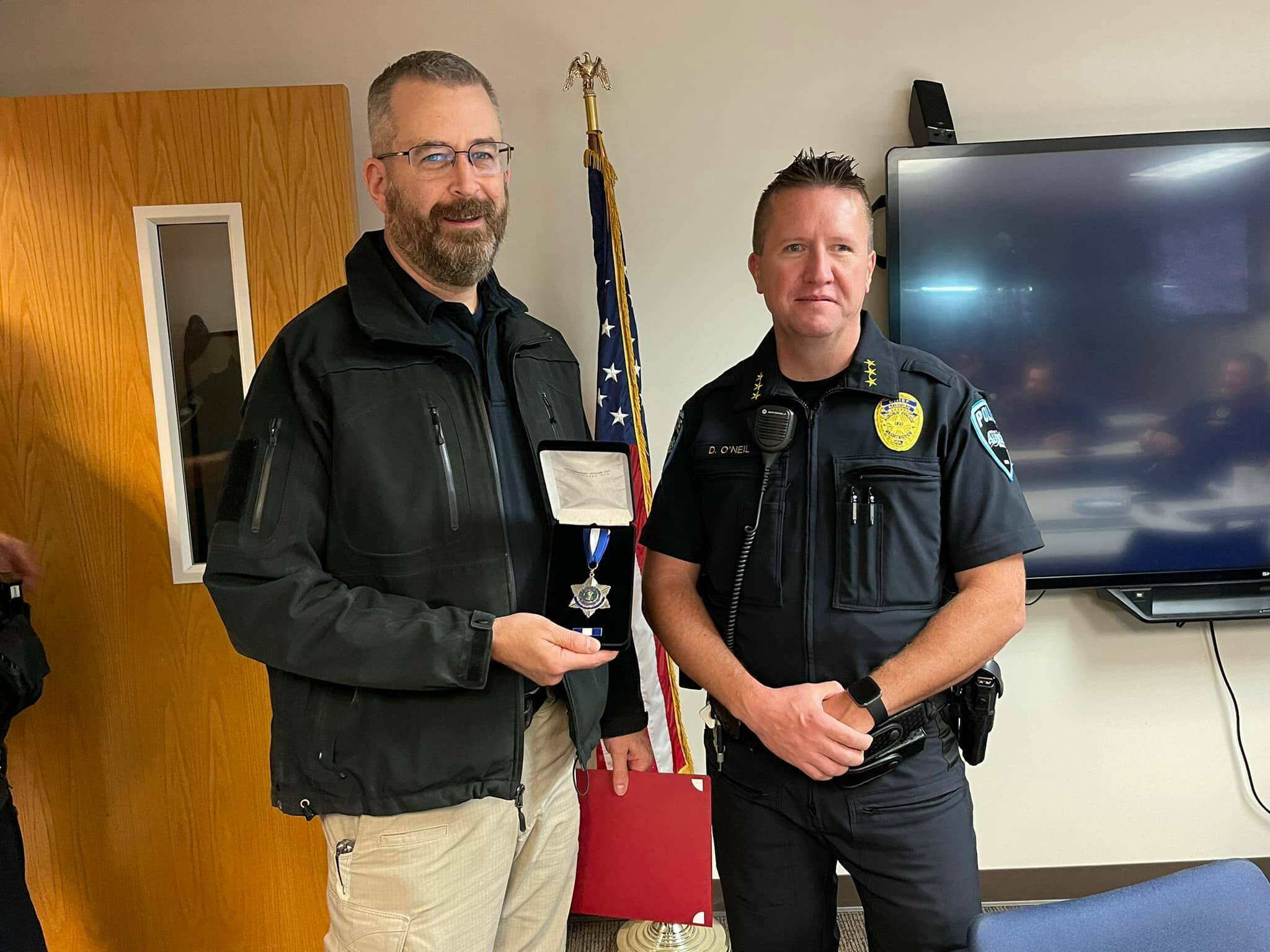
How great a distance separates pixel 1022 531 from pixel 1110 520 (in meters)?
1.06

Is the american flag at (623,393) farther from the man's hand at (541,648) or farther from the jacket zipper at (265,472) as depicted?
the jacket zipper at (265,472)

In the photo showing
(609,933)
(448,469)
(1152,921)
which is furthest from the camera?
(609,933)

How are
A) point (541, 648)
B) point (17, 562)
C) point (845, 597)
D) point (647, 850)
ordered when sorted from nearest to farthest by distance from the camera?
point (541, 648), point (845, 597), point (647, 850), point (17, 562)

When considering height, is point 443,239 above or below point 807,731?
above

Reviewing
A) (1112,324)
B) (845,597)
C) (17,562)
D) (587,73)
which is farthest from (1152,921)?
(17,562)

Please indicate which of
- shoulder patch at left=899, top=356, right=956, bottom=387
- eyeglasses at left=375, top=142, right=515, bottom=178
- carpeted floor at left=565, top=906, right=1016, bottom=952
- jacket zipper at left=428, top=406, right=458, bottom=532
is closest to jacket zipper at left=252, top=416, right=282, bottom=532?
jacket zipper at left=428, top=406, right=458, bottom=532

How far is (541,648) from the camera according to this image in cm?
119

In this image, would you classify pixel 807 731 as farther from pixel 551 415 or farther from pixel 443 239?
pixel 443 239

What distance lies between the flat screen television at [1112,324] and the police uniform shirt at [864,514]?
2.75ft

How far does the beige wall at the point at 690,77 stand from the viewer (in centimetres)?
225

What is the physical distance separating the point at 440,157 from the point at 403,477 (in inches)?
19.2

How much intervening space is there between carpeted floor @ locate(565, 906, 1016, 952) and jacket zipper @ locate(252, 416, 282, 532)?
5.63 feet

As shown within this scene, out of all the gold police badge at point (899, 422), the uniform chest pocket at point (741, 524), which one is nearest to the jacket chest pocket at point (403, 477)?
the uniform chest pocket at point (741, 524)

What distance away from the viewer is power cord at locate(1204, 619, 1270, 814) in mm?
2424
